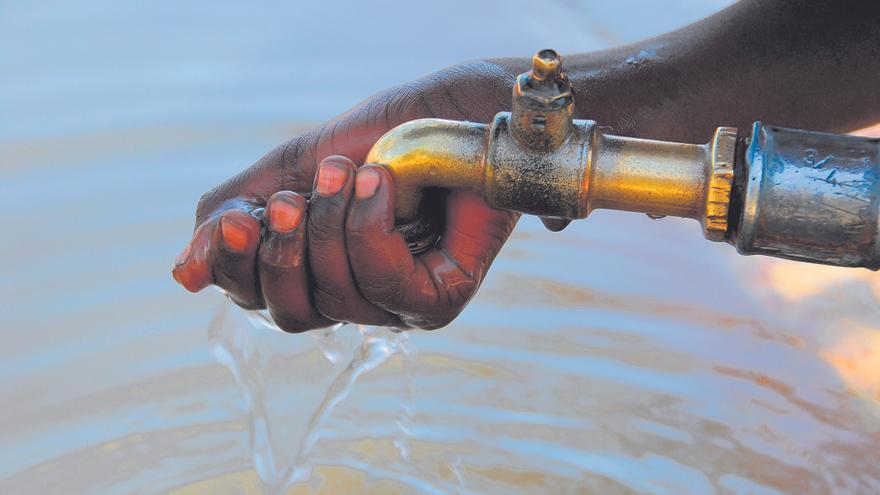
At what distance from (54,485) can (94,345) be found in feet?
0.99

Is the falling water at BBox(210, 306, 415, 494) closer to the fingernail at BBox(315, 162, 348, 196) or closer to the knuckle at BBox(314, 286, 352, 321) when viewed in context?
the knuckle at BBox(314, 286, 352, 321)

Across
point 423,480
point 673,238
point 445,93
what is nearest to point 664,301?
point 673,238

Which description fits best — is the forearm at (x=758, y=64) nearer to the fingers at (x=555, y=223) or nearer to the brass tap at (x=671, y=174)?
the fingers at (x=555, y=223)

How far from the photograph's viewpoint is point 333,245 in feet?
4.37

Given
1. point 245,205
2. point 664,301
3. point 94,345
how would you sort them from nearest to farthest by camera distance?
point 245,205, point 94,345, point 664,301

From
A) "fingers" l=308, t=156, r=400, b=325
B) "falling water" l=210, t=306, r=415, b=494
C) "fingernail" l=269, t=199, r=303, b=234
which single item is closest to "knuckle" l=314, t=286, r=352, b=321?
"fingers" l=308, t=156, r=400, b=325

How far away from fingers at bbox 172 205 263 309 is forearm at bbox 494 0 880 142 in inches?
26.5

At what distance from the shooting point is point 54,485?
1.90 m

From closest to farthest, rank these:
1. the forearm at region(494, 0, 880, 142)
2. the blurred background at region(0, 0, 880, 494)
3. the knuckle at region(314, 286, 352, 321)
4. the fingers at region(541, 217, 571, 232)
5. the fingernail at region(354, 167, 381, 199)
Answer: the fingernail at region(354, 167, 381, 199), the knuckle at region(314, 286, 352, 321), the fingers at region(541, 217, 571, 232), the forearm at region(494, 0, 880, 142), the blurred background at region(0, 0, 880, 494)

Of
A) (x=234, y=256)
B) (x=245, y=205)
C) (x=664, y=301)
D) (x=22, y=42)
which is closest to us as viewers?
(x=234, y=256)

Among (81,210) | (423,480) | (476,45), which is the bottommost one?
(423,480)

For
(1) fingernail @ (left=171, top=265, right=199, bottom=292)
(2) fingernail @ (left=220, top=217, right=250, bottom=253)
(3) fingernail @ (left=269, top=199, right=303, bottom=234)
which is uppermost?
(3) fingernail @ (left=269, top=199, right=303, bottom=234)

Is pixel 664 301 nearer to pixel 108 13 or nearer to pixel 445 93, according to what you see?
pixel 445 93

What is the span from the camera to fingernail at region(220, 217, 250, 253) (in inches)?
53.0
